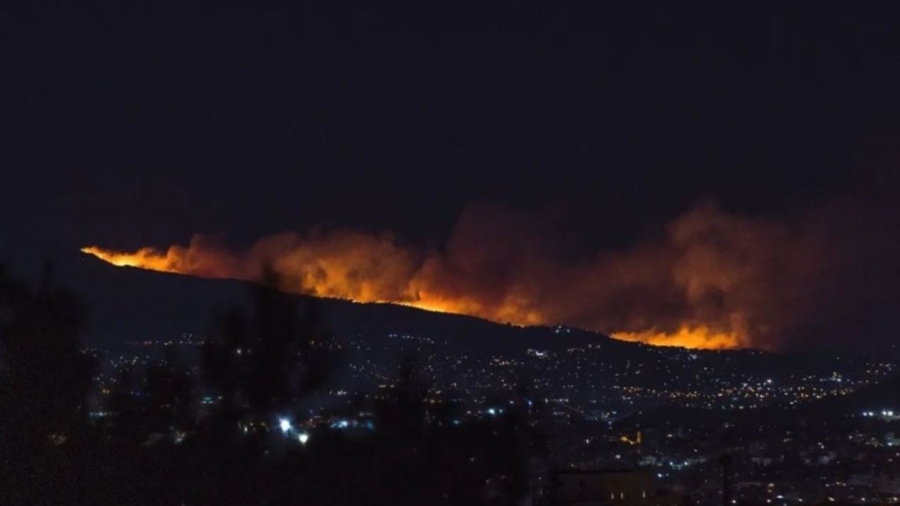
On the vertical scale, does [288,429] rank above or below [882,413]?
below

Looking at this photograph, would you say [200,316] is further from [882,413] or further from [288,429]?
[882,413]

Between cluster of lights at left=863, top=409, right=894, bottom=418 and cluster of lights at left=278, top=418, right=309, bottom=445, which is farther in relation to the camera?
cluster of lights at left=863, top=409, right=894, bottom=418

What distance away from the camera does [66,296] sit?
40.7 feet

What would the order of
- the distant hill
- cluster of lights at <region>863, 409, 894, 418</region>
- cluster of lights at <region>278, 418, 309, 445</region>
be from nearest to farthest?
1. cluster of lights at <region>278, 418, 309, 445</region>
2. the distant hill
3. cluster of lights at <region>863, 409, 894, 418</region>

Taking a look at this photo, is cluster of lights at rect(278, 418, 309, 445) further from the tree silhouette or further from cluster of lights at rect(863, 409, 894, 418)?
cluster of lights at rect(863, 409, 894, 418)

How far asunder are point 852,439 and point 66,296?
35111mm

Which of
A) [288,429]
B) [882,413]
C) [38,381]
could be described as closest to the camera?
[38,381]

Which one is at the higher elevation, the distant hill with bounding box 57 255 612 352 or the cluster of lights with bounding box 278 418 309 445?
the distant hill with bounding box 57 255 612 352

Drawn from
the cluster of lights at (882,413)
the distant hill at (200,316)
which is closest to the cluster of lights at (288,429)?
the distant hill at (200,316)

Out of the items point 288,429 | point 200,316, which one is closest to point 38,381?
point 288,429

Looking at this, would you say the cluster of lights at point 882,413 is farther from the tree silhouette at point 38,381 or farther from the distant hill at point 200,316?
the tree silhouette at point 38,381

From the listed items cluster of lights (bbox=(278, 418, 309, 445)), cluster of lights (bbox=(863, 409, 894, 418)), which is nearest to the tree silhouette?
cluster of lights (bbox=(278, 418, 309, 445))

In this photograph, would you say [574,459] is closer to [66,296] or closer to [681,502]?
[681,502]

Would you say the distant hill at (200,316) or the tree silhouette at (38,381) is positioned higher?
the distant hill at (200,316)
